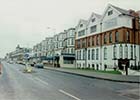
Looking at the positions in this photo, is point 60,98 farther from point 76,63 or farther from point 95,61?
point 76,63

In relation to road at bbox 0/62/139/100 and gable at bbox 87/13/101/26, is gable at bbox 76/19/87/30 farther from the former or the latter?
road at bbox 0/62/139/100

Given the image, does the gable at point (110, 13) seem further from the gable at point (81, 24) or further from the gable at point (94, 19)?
the gable at point (81, 24)

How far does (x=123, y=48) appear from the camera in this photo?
4981cm

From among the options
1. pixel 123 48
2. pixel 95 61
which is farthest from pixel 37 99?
pixel 95 61

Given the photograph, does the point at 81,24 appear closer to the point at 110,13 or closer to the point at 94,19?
the point at 94,19

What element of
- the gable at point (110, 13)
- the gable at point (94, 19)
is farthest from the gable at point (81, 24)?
the gable at point (110, 13)

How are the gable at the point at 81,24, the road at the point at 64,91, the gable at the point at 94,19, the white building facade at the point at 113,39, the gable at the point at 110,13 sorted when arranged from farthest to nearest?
the gable at the point at 81,24 < the gable at the point at 94,19 < the gable at the point at 110,13 < the white building facade at the point at 113,39 < the road at the point at 64,91

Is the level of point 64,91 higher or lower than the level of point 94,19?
lower

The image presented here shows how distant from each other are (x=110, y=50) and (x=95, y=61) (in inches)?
315

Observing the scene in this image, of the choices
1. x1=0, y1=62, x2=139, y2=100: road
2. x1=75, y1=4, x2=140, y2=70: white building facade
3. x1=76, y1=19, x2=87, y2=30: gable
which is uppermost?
x1=76, y1=19, x2=87, y2=30: gable

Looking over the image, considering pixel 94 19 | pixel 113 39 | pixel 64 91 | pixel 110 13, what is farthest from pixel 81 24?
pixel 64 91

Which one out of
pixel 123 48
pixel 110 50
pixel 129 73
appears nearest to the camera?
pixel 129 73

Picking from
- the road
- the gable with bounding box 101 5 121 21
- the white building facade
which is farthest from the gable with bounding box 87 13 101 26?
the road

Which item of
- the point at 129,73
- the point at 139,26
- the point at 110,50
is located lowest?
the point at 129,73
